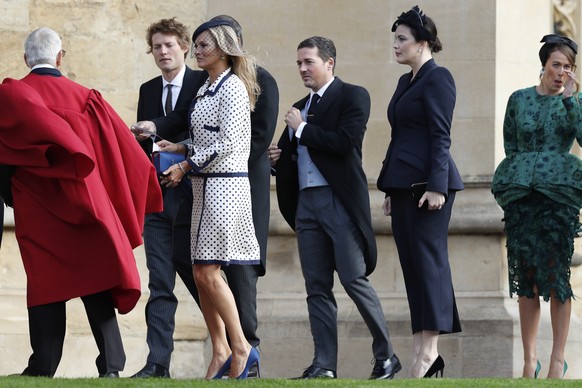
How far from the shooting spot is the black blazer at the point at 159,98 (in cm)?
991

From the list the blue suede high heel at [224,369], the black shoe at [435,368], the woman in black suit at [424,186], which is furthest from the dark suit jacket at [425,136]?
the blue suede high heel at [224,369]

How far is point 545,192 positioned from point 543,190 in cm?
2

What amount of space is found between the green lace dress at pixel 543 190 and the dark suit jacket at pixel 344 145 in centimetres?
86

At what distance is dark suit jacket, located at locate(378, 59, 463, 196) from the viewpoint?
9.24 m

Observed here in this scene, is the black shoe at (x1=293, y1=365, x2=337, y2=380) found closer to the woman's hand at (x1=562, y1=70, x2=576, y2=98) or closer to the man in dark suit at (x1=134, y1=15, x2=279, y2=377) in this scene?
the man in dark suit at (x1=134, y1=15, x2=279, y2=377)

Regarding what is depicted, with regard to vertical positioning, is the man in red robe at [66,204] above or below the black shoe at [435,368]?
above

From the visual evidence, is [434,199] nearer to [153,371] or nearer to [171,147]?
[171,147]

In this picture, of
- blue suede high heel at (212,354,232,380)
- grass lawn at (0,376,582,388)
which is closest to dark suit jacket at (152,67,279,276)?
blue suede high heel at (212,354,232,380)

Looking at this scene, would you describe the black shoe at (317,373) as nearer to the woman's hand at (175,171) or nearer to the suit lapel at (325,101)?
the suit lapel at (325,101)

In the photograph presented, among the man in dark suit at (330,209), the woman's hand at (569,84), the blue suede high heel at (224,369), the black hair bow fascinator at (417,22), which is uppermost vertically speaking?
the black hair bow fascinator at (417,22)

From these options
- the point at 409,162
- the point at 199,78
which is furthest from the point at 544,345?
the point at 199,78

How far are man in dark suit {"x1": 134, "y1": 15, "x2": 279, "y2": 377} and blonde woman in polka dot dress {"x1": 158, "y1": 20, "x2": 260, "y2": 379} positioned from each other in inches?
21.9

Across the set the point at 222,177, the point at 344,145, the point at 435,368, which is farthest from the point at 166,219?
the point at 435,368

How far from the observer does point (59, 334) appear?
348 inches
